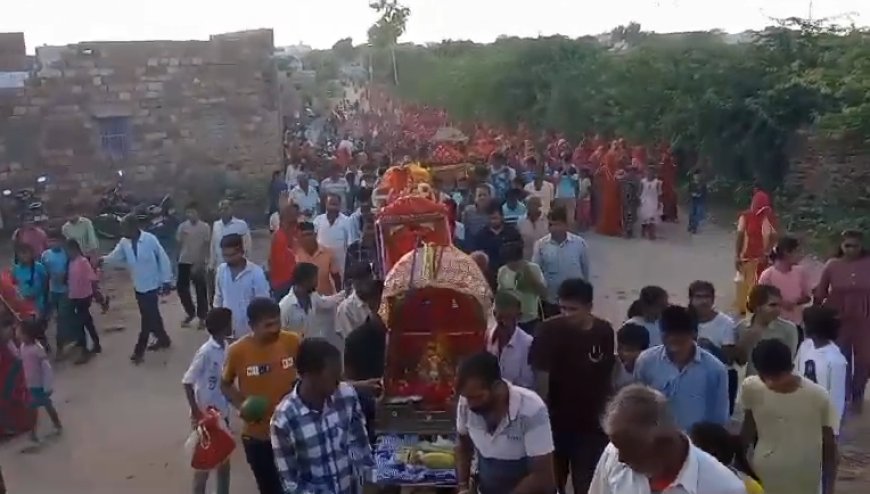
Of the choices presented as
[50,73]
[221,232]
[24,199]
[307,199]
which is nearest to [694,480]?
[221,232]

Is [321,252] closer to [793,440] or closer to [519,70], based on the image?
[793,440]

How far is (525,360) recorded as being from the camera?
6090 mm

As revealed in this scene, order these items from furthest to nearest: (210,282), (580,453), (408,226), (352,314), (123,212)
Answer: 1. (123,212)
2. (210,282)
3. (408,226)
4. (352,314)
5. (580,453)

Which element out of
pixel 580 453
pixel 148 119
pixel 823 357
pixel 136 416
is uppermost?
pixel 148 119

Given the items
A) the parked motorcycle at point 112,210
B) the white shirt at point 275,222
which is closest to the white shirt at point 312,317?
the white shirt at point 275,222

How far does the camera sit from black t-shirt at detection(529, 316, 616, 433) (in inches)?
216

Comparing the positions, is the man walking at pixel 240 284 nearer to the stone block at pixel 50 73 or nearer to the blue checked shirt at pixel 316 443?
the blue checked shirt at pixel 316 443

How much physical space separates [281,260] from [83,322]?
2948mm

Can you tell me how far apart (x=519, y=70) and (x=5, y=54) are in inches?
603

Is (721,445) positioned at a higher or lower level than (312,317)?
higher

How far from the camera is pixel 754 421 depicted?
475 cm

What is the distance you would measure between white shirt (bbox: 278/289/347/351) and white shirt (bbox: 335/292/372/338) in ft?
0.60

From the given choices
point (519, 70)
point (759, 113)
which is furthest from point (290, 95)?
point (759, 113)

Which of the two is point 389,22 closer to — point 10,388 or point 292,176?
point 292,176
